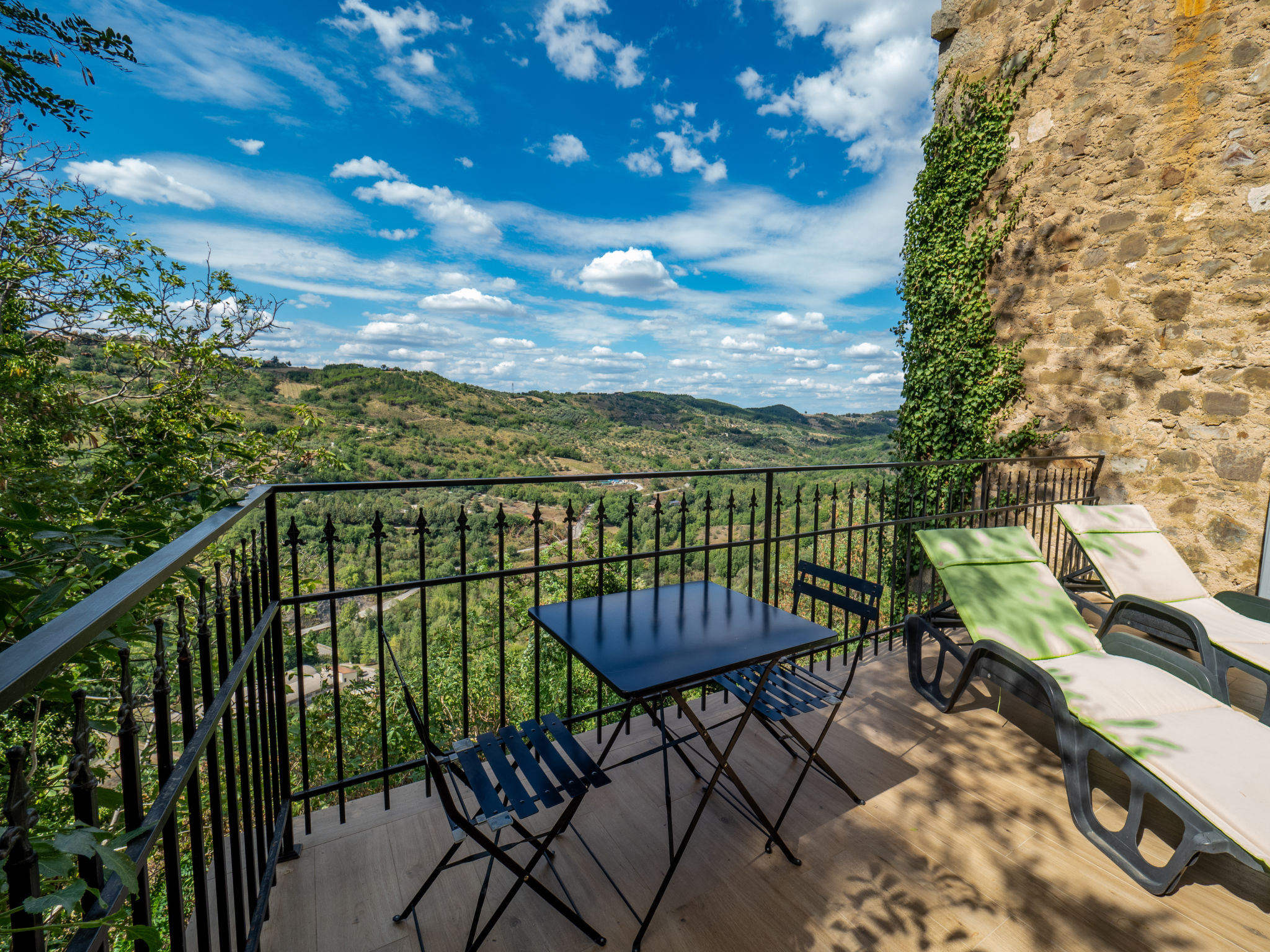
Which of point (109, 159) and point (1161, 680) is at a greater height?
point (109, 159)

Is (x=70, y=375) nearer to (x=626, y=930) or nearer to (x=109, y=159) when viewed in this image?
(x=109, y=159)

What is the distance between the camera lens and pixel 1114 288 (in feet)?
16.1

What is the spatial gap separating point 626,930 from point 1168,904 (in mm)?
1801

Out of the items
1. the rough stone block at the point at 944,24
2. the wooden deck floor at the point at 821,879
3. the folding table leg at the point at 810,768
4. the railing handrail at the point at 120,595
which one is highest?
the rough stone block at the point at 944,24

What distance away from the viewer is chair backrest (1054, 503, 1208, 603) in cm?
367

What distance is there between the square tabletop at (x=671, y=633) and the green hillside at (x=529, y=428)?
14.2 m

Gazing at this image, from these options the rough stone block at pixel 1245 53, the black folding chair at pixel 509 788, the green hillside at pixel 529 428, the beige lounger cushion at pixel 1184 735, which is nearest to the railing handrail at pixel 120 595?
the black folding chair at pixel 509 788

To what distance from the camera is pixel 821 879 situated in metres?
1.93

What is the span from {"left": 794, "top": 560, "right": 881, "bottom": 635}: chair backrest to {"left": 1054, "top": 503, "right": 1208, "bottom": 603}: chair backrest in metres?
2.30

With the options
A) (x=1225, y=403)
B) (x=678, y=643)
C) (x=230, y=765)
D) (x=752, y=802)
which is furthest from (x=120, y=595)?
(x=1225, y=403)

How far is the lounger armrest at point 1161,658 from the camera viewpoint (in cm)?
260

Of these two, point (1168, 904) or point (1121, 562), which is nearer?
point (1168, 904)

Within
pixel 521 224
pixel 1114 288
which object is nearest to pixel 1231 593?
pixel 1114 288

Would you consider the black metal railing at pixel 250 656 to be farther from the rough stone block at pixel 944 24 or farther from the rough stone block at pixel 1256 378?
the rough stone block at pixel 944 24
